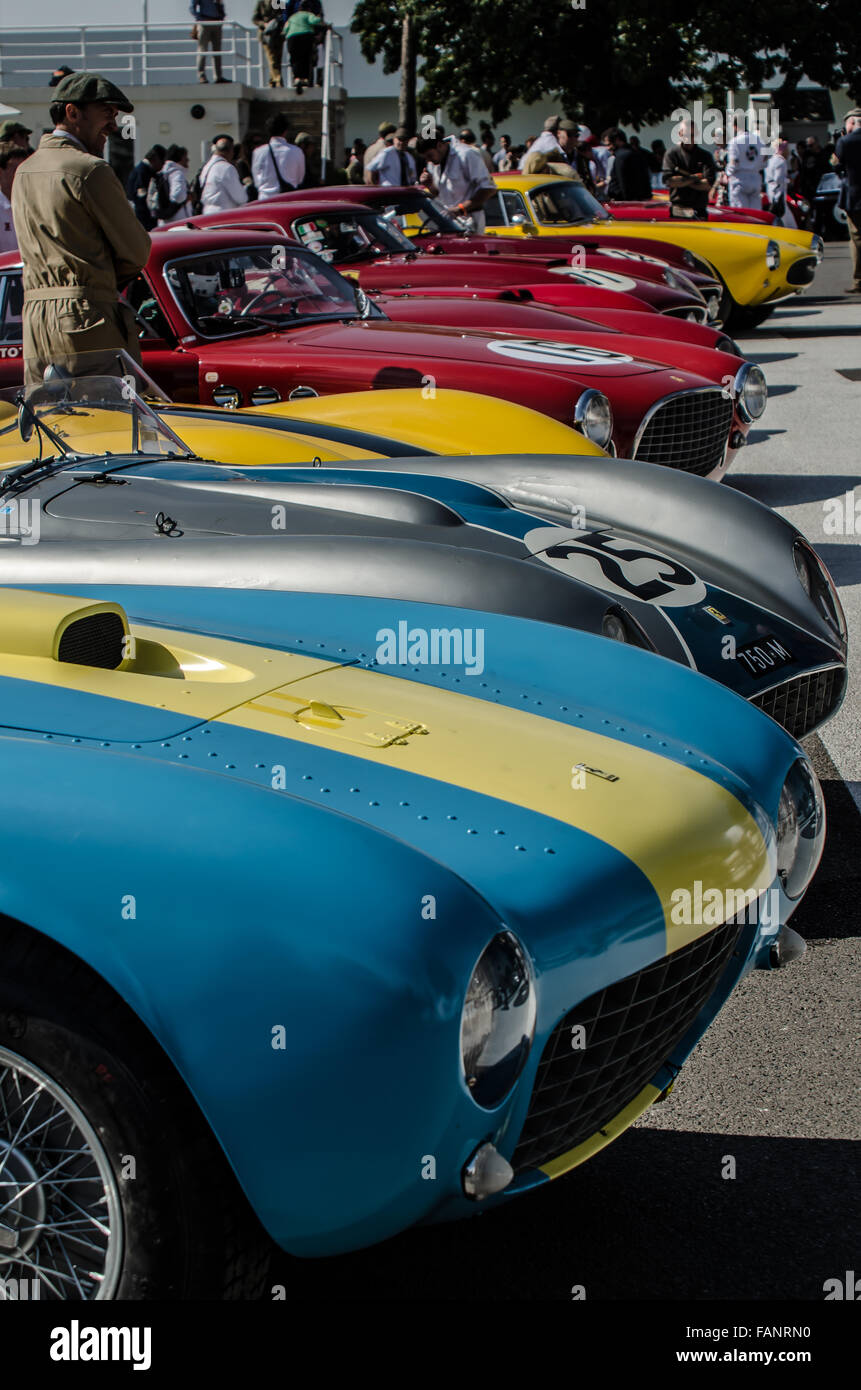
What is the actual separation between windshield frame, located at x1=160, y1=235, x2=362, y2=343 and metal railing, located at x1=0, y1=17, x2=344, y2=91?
24864mm

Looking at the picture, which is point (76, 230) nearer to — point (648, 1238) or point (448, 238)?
point (648, 1238)

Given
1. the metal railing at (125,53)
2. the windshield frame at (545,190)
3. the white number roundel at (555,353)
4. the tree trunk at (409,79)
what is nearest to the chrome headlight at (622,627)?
the white number roundel at (555,353)

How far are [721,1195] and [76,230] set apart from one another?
4.53 m

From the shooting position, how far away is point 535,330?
25.9 feet

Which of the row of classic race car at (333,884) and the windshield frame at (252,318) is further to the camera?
the windshield frame at (252,318)

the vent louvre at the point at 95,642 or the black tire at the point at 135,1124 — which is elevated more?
the vent louvre at the point at 95,642

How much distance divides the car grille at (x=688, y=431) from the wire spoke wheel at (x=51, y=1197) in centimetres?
530

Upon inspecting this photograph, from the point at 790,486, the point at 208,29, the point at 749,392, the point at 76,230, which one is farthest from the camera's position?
the point at 208,29

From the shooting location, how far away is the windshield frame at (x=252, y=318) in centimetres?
702

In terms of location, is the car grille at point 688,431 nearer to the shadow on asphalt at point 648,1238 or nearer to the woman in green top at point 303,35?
the shadow on asphalt at point 648,1238

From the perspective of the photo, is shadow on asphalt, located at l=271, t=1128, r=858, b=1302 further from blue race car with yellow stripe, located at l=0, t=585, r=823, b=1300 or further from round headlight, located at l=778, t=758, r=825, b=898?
round headlight, located at l=778, t=758, r=825, b=898

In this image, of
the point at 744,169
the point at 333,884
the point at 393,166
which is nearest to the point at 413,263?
the point at 393,166

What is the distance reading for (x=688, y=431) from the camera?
702 centimetres
